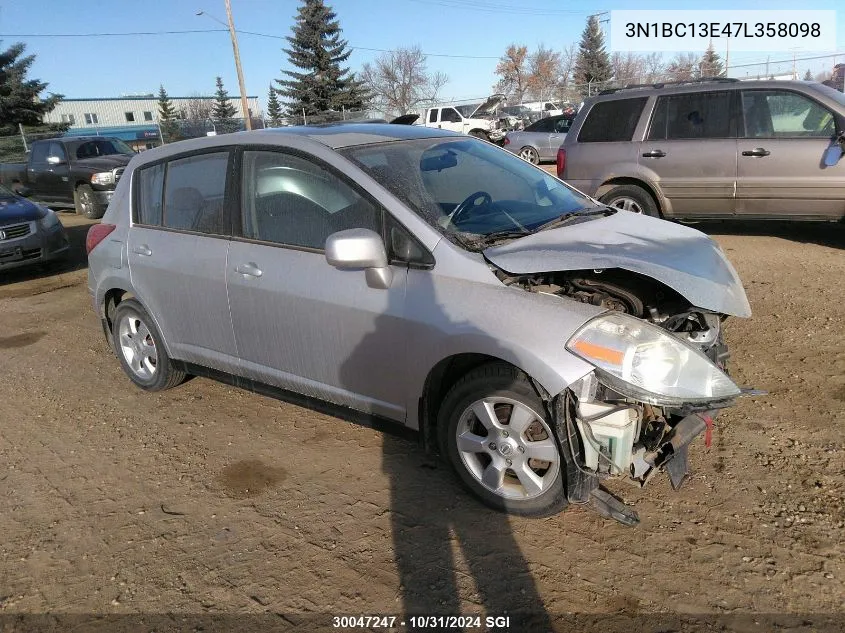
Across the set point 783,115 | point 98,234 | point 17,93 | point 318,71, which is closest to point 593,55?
point 318,71

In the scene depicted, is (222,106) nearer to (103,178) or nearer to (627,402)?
(103,178)

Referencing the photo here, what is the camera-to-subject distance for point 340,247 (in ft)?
9.36

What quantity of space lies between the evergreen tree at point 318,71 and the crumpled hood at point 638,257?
40702 mm

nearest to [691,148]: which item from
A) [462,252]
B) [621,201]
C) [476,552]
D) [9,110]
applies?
[621,201]

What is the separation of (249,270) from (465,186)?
1.30 metres

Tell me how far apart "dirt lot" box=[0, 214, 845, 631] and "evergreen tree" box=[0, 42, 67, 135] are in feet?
123

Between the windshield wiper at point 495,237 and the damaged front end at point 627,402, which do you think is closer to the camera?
the damaged front end at point 627,402

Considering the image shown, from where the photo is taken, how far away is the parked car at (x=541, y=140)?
→ 17.7m

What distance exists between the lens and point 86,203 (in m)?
13.1

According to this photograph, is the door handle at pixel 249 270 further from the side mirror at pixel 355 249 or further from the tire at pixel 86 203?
the tire at pixel 86 203

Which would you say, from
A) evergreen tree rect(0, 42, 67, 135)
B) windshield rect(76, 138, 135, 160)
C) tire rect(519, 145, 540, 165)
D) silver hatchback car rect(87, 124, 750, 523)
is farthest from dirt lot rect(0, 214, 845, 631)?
evergreen tree rect(0, 42, 67, 135)

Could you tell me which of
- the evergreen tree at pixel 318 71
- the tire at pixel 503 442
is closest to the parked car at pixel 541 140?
the tire at pixel 503 442

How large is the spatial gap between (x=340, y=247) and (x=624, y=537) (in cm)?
180

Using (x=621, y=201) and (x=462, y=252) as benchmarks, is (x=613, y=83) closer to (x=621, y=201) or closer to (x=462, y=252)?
(x=621, y=201)
